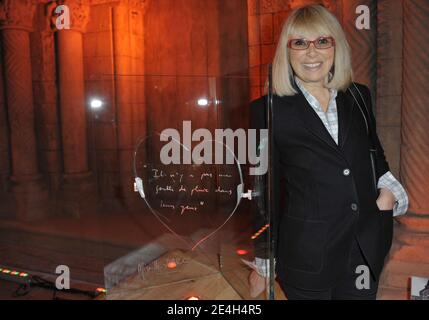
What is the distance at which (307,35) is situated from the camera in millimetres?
1116

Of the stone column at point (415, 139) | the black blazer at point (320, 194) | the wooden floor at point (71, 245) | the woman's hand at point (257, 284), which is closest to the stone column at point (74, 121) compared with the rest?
the wooden floor at point (71, 245)

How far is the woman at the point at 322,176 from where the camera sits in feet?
3.68

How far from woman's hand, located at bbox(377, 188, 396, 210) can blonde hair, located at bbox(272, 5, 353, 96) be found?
371mm

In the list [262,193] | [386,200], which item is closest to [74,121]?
[262,193]

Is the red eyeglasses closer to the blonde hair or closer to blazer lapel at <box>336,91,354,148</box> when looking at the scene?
the blonde hair

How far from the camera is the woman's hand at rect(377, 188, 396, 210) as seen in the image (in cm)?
118

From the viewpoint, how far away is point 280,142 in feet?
3.76

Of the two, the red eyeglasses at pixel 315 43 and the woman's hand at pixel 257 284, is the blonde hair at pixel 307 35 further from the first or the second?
the woman's hand at pixel 257 284

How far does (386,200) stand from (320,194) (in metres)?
0.24

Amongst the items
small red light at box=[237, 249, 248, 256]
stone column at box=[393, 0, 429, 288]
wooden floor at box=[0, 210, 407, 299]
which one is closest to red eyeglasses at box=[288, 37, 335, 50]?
small red light at box=[237, 249, 248, 256]

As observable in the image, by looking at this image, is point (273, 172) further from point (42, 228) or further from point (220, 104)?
point (42, 228)

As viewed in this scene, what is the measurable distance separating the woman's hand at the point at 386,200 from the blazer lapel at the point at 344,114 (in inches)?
8.9

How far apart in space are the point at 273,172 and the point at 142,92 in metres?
1.01

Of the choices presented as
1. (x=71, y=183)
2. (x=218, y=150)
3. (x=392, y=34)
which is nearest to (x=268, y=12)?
(x=392, y=34)
